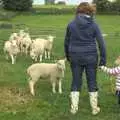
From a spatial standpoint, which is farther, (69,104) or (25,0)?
(25,0)

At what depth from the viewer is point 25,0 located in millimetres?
70812

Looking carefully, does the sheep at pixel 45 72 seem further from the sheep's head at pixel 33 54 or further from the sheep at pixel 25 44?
the sheep at pixel 25 44

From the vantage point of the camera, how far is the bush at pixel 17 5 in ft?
232

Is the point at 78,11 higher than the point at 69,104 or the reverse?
higher

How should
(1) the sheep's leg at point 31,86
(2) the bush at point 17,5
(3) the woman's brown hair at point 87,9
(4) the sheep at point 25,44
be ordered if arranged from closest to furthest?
(3) the woman's brown hair at point 87,9, (1) the sheep's leg at point 31,86, (4) the sheep at point 25,44, (2) the bush at point 17,5

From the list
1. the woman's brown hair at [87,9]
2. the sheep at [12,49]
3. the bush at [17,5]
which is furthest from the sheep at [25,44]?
the bush at [17,5]

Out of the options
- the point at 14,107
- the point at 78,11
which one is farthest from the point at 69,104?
the point at 78,11

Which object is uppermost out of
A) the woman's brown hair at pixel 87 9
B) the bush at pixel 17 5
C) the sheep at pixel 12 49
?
the woman's brown hair at pixel 87 9

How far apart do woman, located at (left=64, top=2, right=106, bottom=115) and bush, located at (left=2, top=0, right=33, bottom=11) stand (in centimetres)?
6202

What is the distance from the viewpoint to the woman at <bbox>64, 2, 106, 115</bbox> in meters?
8.83

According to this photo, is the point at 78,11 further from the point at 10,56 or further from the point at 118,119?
the point at 10,56

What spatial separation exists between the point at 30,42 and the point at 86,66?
10797mm

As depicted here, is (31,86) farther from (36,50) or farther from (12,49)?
(36,50)

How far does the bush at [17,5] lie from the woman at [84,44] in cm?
6202
